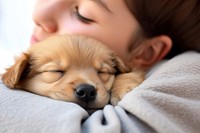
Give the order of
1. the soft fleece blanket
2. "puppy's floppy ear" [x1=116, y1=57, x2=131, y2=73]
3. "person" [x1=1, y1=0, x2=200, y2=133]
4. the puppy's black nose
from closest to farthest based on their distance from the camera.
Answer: the soft fleece blanket, the puppy's black nose, "puppy's floppy ear" [x1=116, y1=57, x2=131, y2=73], "person" [x1=1, y1=0, x2=200, y2=133]

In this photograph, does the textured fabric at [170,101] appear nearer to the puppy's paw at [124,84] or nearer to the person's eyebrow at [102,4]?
the puppy's paw at [124,84]

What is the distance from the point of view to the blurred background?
223 cm

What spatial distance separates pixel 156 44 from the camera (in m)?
1.44

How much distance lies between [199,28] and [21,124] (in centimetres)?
90

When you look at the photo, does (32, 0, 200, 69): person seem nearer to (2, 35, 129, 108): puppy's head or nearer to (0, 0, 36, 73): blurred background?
(2, 35, 129, 108): puppy's head

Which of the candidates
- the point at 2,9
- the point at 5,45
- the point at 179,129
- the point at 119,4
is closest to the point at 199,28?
the point at 119,4

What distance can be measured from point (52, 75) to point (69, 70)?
6 cm

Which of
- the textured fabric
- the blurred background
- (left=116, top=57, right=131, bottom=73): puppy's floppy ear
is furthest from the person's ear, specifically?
the blurred background

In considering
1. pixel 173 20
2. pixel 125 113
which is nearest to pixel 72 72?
pixel 125 113

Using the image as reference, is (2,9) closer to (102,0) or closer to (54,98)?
(102,0)

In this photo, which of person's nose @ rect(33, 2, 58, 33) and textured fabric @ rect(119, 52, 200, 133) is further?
person's nose @ rect(33, 2, 58, 33)

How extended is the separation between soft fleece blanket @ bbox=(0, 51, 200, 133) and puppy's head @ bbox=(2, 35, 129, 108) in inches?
3.8

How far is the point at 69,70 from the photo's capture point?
116 centimetres

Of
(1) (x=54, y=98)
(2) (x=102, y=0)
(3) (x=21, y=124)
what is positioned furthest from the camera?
(2) (x=102, y=0)
